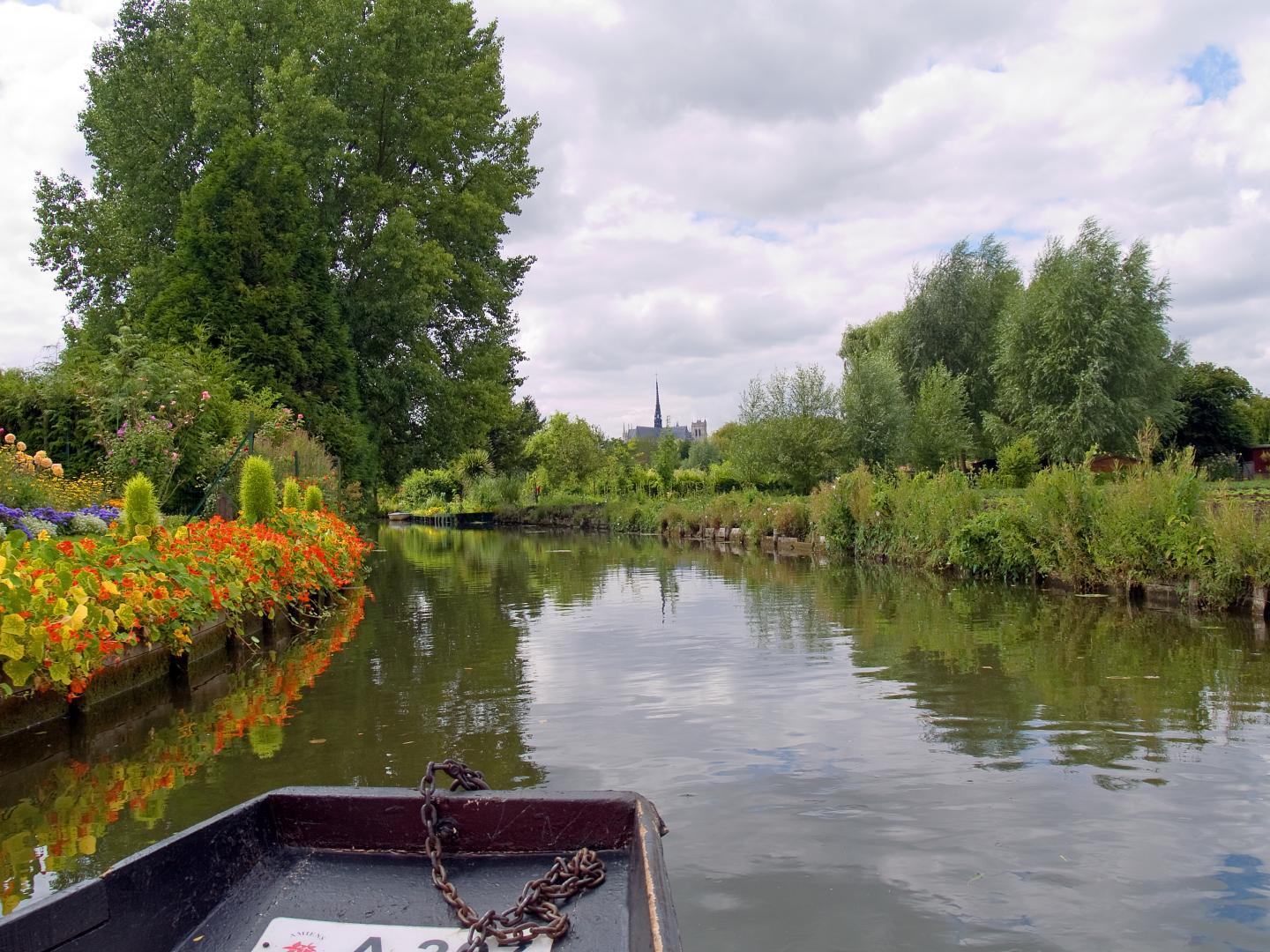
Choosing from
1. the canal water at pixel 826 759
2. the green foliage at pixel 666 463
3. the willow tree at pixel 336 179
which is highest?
the willow tree at pixel 336 179

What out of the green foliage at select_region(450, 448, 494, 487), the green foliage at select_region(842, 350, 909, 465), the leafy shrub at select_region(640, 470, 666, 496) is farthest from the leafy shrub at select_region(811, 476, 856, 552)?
the green foliage at select_region(450, 448, 494, 487)

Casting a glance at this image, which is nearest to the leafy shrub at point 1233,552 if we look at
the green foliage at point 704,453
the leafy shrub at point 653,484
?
the leafy shrub at point 653,484

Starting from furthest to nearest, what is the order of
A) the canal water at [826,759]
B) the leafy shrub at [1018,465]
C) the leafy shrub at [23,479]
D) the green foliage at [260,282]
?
the leafy shrub at [1018,465] < the green foliage at [260,282] < the leafy shrub at [23,479] < the canal water at [826,759]

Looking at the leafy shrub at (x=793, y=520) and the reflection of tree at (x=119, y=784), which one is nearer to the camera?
the reflection of tree at (x=119, y=784)

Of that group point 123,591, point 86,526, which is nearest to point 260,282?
point 86,526

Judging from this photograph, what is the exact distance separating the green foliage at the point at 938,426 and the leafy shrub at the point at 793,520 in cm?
957

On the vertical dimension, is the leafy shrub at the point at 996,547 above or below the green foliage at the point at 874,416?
below

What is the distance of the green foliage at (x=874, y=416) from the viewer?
35.5 metres

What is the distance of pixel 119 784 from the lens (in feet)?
18.1

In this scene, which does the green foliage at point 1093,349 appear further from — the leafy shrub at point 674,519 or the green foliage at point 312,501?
the green foliage at point 312,501

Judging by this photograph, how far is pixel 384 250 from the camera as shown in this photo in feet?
78.9

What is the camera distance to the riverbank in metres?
11.5

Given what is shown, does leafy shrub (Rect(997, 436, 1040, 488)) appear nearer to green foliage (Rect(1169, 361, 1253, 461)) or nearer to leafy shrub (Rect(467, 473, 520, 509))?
green foliage (Rect(1169, 361, 1253, 461))

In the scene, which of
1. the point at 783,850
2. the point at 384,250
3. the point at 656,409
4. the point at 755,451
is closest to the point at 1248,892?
the point at 783,850
